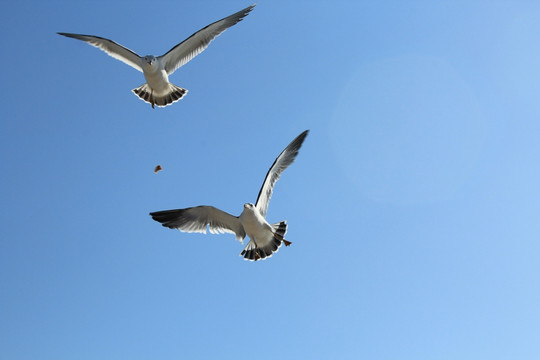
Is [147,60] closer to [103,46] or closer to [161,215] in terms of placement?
[103,46]

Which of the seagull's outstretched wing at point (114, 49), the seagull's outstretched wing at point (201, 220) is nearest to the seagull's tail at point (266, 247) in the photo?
the seagull's outstretched wing at point (201, 220)

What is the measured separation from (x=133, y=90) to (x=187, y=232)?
5.34m

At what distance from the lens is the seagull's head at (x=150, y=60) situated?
54.4 ft

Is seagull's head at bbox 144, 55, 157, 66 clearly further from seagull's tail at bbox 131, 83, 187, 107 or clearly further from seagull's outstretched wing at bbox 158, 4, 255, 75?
seagull's tail at bbox 131, 83, 187, 107

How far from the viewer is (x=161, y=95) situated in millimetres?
17438

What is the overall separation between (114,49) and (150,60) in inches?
56.4

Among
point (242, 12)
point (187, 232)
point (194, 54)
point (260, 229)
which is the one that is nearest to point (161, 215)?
point (187, 232)

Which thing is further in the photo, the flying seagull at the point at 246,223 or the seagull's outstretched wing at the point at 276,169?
the seagull's outstretched wing at the point at 276,169

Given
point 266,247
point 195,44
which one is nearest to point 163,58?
point 195,44

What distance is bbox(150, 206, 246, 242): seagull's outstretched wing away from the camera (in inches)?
560

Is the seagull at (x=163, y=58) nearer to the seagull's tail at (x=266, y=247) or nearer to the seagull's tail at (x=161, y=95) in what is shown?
the seagull's tail at (x=161, y=95)

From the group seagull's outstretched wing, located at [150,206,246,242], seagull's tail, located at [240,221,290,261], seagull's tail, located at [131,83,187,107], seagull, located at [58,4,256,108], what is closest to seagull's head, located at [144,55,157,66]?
seagull, located at [58,4,256,108]

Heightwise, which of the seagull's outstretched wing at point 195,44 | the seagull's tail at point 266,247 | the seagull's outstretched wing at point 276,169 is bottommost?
the seagull's tail at point 266,247

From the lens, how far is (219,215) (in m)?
14.6
